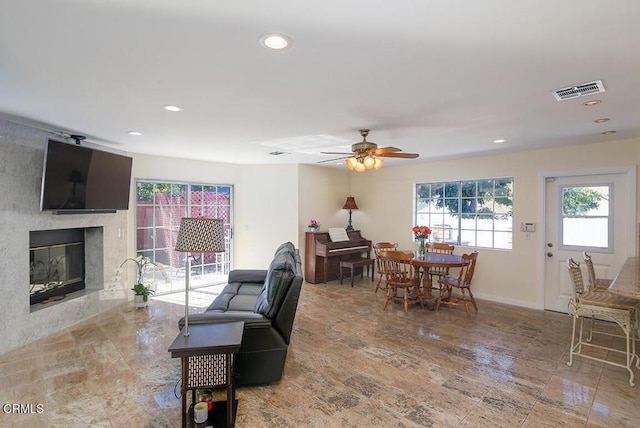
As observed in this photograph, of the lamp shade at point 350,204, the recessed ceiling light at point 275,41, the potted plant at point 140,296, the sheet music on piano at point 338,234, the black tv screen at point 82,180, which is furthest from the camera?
the lamp shade at point 350,204

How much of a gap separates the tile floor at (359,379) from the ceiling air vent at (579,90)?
7.77 feet

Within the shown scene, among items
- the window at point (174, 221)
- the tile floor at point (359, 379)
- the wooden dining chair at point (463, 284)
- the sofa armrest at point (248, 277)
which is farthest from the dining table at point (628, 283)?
the window at point (174, 221)

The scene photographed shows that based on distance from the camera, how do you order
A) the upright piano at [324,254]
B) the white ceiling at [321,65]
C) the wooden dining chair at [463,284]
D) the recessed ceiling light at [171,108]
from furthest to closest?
the upright piano at [324,254] < the wooden dining chair at [463,284] < the recessed ceiling light at [171,108] < the white ceiling at [321,65]

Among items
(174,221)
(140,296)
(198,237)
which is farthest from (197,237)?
(174,221)

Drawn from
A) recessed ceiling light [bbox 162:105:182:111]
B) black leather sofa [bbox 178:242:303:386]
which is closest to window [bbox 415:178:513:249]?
black leather sofa [bbox 178:242:303:386]

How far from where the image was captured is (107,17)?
58.6 inches

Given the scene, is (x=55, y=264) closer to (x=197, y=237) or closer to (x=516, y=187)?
(x=197, y=237)

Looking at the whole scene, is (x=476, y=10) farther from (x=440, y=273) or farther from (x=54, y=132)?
(x=54, y=132)

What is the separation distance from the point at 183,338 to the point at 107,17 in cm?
188

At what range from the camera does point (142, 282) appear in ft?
16.3

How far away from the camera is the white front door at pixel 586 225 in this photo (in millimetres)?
4059

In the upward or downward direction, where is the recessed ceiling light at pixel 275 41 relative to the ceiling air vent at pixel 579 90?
downward

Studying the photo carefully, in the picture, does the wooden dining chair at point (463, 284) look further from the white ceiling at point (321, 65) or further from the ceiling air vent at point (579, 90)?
the ceiling air vent at point (579, 90)

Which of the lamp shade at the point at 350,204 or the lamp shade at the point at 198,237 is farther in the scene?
the lamp shade at the point at 350,204
